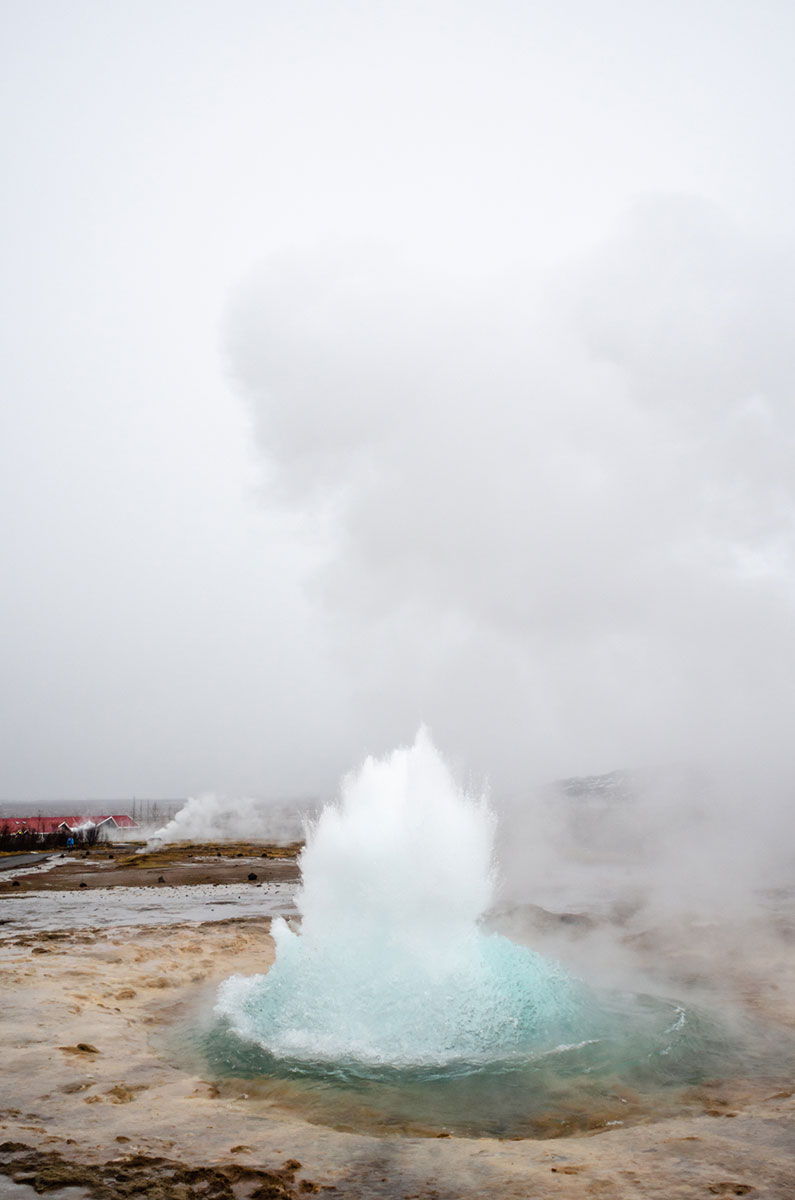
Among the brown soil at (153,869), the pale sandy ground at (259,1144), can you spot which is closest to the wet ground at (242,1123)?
the pale sandy ground at (259,1144)

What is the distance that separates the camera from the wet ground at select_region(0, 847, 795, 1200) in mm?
6098

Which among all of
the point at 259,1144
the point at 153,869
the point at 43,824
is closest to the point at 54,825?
the point at 43,824

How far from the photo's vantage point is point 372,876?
13.8 metres

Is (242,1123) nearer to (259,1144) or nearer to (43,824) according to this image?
(259,1144)

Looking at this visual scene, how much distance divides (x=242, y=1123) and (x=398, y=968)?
5.09 m

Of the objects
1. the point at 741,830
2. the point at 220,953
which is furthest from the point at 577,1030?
the point at 741,830

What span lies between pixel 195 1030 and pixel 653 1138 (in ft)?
26.1

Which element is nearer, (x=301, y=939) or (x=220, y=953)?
(x=301, y=939)

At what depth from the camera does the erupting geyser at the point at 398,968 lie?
36.4 ft

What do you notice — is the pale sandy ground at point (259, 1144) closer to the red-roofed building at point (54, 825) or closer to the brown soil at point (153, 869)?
the brown soil at point (153, 869)

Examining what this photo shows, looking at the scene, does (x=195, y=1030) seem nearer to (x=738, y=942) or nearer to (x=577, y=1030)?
(x=577, y=1030)

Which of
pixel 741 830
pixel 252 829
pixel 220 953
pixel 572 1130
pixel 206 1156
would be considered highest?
pixel 206 1156

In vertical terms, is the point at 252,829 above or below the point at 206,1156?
below

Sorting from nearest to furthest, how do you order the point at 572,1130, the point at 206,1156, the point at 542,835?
the point at 206,1156
the point at 572,1130
the point at 542,835
